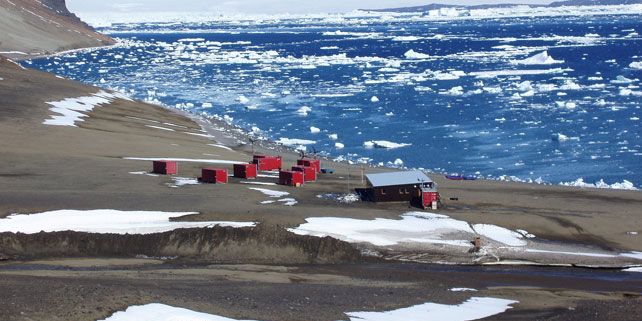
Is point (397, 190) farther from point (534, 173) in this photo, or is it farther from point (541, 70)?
point (541, 70)

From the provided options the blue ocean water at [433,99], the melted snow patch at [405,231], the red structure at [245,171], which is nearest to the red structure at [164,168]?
the red structure at [245,171]

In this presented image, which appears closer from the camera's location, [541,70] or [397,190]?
[397,190]

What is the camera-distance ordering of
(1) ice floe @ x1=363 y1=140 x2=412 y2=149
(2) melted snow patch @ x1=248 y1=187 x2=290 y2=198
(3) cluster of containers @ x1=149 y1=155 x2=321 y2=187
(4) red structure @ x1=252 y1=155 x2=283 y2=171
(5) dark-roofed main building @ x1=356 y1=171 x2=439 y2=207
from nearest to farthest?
(5) dark-roofed main building @ x1=356 y1=171 x2=439 y2=207
(2) melted snow patch @ x1=248 y1=187 x2=290 y2=198
(3) cluster of containers @ x1=149 y1=155 x2=321 y2=187
(4) red structure @ x1=252 y1=155 x2=283 y2=171
(1) ice floe @ x1=363 y1=140 x2=412 y2=149

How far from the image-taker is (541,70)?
100125mm

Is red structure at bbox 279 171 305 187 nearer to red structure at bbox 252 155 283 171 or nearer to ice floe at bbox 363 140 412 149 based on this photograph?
red structure at bbox 252 155 283 171

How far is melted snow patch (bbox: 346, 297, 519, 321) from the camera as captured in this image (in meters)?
23.2

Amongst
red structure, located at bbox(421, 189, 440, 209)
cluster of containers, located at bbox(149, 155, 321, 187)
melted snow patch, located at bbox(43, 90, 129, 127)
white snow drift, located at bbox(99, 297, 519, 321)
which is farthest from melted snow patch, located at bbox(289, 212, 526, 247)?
melted snow patch, located at bbox(43, 90, 129, 127)

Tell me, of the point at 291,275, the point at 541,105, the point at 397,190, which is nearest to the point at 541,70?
the point at 541,105

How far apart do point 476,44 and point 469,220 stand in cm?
12788

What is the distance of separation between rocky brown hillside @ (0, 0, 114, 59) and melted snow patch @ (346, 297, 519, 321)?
360ft

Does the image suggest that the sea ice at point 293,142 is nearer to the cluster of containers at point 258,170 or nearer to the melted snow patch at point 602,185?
the cluster of containers at point 258,170

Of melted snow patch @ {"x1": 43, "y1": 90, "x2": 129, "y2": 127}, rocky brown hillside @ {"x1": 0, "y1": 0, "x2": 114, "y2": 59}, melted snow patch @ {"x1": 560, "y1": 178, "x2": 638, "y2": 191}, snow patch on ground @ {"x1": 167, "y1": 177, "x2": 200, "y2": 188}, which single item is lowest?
melted snow patch @ {"x1": 560, "y1": 178, "x2": 638, "y2": 191}

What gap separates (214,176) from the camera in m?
37.9

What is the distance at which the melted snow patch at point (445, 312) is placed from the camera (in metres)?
23.2
